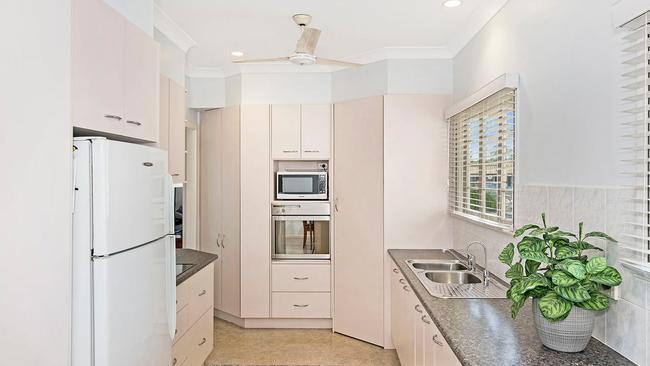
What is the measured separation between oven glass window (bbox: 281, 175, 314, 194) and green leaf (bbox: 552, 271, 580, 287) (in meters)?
3.10

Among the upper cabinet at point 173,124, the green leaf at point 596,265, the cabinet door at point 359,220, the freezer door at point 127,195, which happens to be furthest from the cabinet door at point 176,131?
the green leaf at point 596,265

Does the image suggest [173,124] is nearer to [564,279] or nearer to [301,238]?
[301,238]

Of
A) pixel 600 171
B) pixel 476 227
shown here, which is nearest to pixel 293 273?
pixel 476 227

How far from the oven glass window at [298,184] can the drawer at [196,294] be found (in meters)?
1.25

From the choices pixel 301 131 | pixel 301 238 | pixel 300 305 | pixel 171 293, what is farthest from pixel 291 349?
pixel 301 131

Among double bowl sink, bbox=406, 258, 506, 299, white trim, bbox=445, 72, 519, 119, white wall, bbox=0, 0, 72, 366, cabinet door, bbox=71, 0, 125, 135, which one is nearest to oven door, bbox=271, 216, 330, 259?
double bowl sink, bbox=406, 258, 506, 299

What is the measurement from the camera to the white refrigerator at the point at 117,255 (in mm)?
1758

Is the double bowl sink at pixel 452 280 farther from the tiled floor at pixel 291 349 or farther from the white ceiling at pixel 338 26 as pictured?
the white ceiling at pixel 338 26

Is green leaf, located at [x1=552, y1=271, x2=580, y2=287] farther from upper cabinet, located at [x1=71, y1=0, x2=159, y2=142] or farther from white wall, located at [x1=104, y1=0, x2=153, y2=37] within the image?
white wall, located at [x1=104, y1=0, x2=153, y2=37]

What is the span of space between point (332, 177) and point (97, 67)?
282 centimetres

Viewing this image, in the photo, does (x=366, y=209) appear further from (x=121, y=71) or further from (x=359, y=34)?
(x=121, y=71)

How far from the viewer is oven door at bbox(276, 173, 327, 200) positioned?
4492 mm

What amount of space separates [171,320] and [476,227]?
2.10 m

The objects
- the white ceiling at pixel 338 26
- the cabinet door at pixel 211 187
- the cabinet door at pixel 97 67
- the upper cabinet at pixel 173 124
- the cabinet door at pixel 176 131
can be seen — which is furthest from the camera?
the cabinet door at pixel 211 187
